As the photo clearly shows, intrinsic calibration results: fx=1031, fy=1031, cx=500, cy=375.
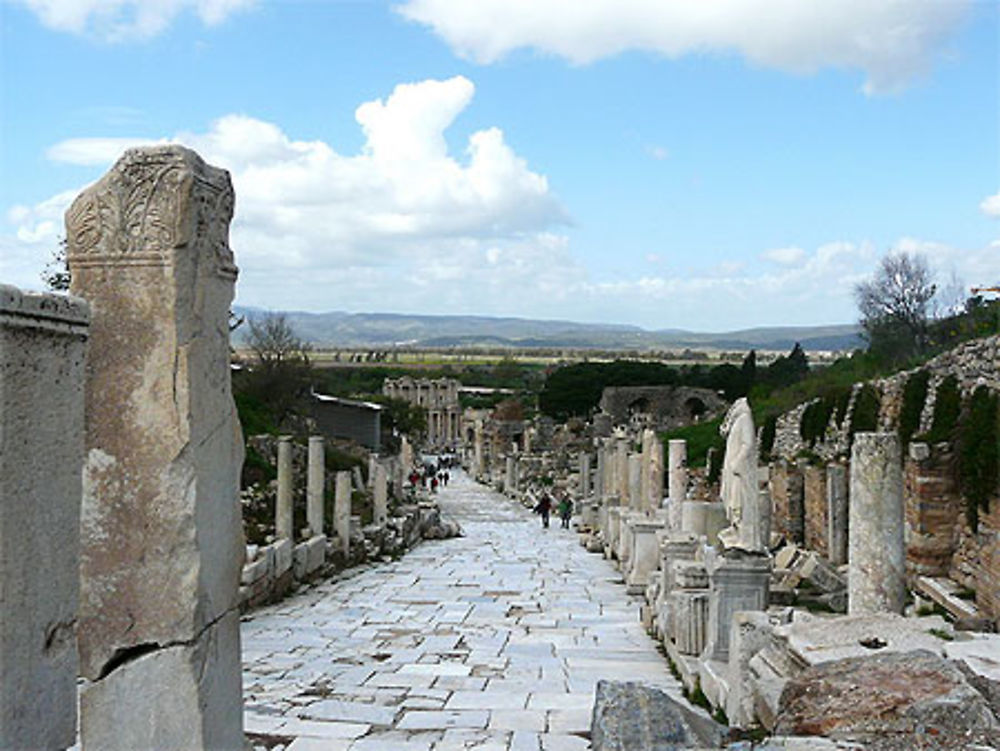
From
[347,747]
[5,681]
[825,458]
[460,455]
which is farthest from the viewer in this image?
[460,455]

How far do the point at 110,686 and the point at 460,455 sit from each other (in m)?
72.9

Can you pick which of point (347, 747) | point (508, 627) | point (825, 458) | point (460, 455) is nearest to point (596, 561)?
point (825, 458)

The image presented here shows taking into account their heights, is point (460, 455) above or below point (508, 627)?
below

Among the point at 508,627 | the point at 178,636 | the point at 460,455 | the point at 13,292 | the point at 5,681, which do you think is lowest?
the point at 460,455

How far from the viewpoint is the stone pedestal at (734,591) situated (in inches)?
363

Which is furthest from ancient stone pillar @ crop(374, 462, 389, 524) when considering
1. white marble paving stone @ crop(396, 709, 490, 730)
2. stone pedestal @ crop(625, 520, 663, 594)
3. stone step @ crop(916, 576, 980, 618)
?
white marble paving stone @ crop(396, 709, 490, 730)

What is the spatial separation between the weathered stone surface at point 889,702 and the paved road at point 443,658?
2.07 metres

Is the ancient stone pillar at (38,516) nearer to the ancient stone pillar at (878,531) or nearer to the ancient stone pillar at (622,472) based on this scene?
the ancient stone pillar at (878,531)

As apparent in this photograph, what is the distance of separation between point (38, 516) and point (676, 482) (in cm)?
1677

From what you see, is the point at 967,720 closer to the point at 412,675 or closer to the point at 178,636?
the point at 178,636

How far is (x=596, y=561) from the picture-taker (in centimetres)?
2152

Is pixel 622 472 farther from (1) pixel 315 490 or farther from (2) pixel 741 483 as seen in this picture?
(2) pixel 741 483

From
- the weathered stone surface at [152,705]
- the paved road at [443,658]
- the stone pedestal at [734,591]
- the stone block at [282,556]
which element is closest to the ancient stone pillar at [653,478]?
the paved road at [443,658]

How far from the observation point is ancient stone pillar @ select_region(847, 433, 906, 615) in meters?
8.36
